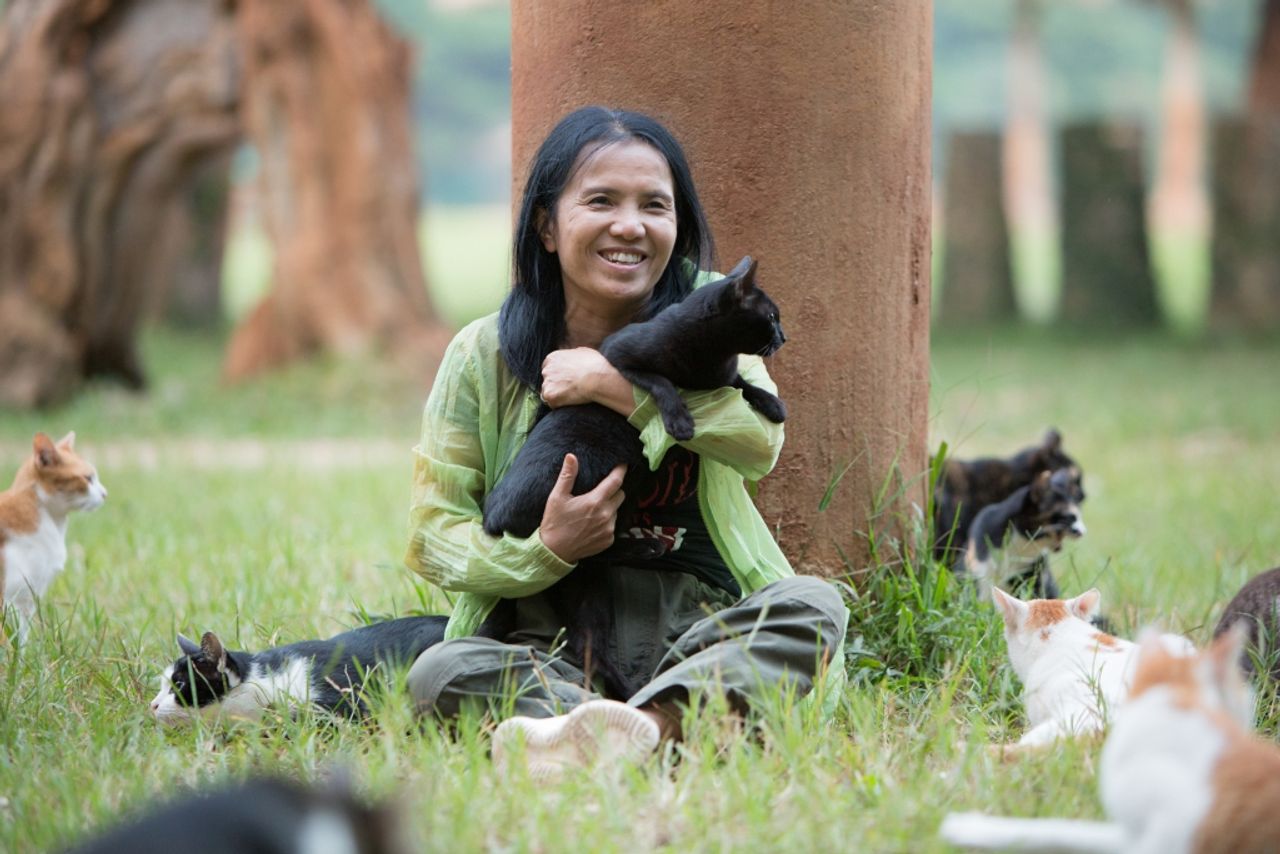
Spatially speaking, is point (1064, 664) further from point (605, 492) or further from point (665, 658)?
point (605, 492)

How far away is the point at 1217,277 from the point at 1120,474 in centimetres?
689

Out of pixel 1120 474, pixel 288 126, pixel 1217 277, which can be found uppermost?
pixel 288 126

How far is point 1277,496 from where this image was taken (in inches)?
260

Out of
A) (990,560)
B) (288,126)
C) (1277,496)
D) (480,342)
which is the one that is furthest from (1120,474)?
(288,126)

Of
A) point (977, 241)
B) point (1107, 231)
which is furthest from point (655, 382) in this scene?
point (977, 241)

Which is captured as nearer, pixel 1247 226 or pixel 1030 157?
pixel 1247 226

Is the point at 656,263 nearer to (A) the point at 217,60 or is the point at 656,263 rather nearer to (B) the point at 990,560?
(B) the point at 990,560

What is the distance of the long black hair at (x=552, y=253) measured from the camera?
Answer: 3.29 metres

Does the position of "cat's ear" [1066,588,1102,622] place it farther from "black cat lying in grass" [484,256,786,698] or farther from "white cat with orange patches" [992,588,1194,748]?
"black cat lying in grass" [484,256,786,698]

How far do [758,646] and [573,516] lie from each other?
473 millimetres

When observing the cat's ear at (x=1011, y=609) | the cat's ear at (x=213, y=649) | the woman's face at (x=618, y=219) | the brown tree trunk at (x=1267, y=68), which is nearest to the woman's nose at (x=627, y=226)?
the woman's face at (x=618, y=219)

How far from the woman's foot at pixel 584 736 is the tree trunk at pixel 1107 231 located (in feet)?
40.6

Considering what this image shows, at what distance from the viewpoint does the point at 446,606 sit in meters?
4.07

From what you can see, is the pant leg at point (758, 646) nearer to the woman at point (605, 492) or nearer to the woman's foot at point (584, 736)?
the woman at point (605, 492)
